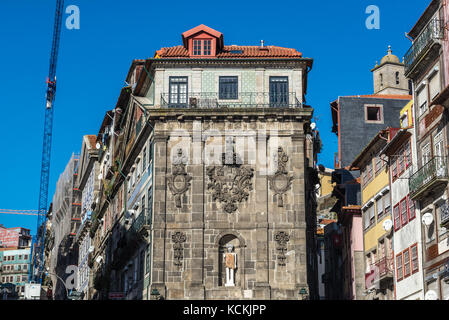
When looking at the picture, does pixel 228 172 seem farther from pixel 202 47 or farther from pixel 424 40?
pixel 424 40

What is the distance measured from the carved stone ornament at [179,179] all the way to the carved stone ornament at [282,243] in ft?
23.5

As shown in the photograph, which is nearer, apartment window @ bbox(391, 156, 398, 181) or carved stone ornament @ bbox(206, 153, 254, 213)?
apartment window @ bbox(391, 156, 398, 181)

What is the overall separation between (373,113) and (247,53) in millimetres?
18948

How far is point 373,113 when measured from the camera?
7575 centimetres

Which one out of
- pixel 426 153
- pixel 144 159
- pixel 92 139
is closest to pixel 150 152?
pixel 144 159

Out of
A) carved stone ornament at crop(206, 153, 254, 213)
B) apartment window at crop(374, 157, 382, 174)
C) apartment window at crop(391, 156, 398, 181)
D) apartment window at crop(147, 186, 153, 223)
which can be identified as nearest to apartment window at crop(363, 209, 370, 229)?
apartment window at crop(374, 157, 382, 174)

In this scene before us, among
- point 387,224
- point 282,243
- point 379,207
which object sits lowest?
point 282,243

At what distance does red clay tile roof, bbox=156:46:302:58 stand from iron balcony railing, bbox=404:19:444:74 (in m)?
10.6

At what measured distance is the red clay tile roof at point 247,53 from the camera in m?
60.6

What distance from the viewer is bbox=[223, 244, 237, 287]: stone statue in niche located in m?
55.4

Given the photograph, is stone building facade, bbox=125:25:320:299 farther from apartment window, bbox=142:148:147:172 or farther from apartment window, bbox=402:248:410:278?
apartment window, bbox=402:248:410:278

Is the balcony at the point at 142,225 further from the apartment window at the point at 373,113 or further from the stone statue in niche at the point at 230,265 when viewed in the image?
the apartment window at the point at 373,113
